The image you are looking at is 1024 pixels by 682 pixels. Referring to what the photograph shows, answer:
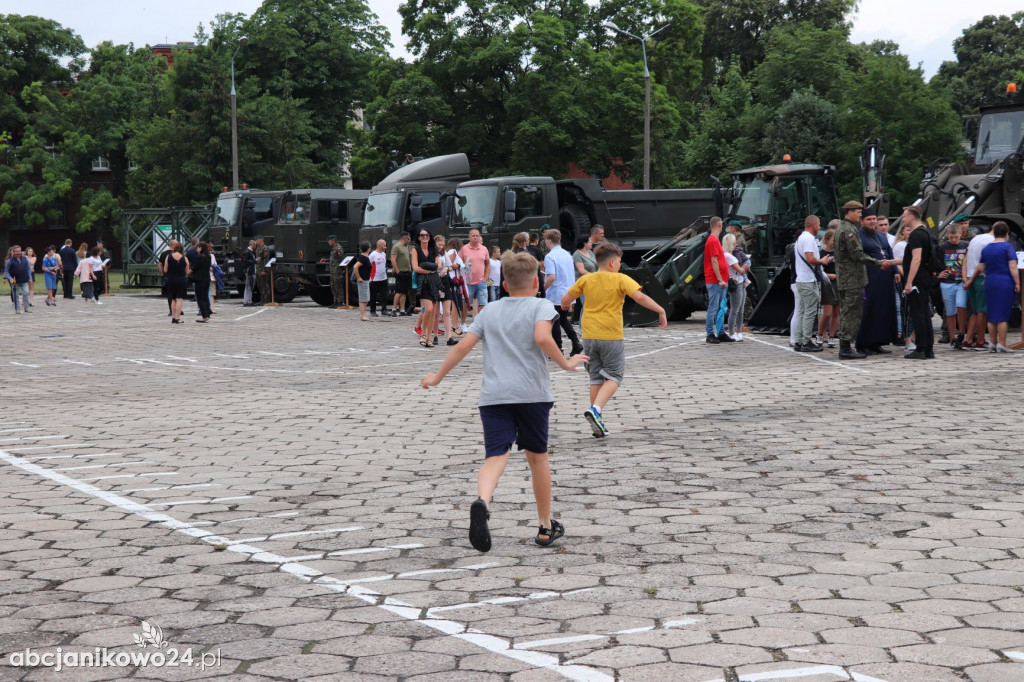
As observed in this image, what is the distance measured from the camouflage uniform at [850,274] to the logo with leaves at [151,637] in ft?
40.5

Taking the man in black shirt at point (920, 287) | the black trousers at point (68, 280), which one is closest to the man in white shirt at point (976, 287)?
the man in black shirt at point (920, 287)

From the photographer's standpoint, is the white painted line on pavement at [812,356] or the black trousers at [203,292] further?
the black trousers at [203,292]

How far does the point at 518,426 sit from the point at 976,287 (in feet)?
39.8

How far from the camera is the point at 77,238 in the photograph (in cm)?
7019

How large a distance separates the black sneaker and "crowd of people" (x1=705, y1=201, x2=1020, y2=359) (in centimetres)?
1079

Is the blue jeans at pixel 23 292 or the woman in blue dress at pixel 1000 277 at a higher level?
the woman in blue dress at pixel 1000 277

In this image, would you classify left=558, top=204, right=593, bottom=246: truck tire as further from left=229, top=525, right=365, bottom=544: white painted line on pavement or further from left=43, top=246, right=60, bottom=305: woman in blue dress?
left=229, top=525, right=365, bottom=544: white painted line on pavement

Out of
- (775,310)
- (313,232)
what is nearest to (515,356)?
(775,310)

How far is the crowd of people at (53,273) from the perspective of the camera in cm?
3075

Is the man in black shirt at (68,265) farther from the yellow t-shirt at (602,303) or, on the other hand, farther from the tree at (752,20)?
the tree at (752,20)

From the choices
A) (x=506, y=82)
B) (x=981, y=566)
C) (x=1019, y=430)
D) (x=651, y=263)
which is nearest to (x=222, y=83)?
(x=506, y=82)

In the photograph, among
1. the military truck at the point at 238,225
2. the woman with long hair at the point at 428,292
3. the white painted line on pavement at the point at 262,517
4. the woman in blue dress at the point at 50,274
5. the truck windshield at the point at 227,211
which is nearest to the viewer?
the white painted line on pavement at the point at 262,517

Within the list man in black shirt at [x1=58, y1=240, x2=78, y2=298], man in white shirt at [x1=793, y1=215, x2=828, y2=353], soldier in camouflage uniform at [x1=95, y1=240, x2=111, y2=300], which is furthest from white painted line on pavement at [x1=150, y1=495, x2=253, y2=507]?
man in black shirt at [x1=58, y1=240, x2=78, y2=298]

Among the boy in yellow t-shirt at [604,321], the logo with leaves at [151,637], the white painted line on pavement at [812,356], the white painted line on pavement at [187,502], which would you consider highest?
the boy in yellow t-shirt at [604,321]
